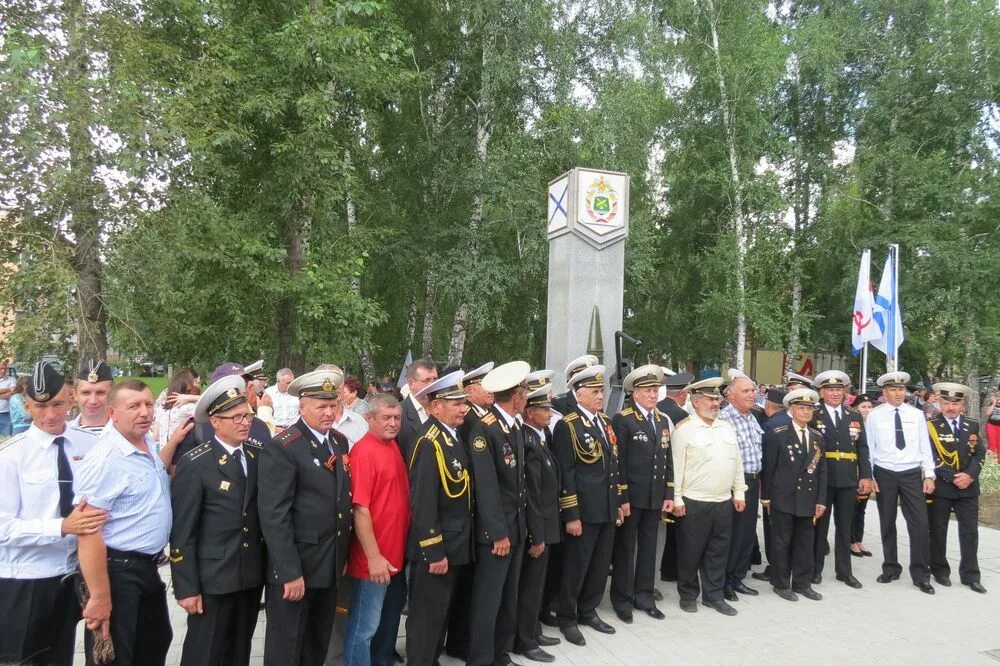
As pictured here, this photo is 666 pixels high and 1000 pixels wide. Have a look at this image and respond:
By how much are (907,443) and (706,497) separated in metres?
2.34

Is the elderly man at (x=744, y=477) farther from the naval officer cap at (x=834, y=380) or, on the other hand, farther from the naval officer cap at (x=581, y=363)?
the naval officer cap at (x=581, y=363)

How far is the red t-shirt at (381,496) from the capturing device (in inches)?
149

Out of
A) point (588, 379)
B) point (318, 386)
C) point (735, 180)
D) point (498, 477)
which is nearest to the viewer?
point (318, 386)

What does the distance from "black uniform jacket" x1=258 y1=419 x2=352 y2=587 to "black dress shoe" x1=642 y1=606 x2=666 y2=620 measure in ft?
9.34

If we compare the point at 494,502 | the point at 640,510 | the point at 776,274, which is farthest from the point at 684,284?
the point at 494,502

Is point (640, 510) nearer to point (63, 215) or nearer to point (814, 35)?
point (63, 215)

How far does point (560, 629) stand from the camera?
5.00 metres

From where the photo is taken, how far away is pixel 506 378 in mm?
4449

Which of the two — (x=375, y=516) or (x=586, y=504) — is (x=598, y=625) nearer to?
(x=586, y=504)

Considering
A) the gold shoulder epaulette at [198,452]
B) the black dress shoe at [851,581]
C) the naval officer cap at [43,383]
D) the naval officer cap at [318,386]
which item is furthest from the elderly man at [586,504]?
the naval officer cap at [43,383]

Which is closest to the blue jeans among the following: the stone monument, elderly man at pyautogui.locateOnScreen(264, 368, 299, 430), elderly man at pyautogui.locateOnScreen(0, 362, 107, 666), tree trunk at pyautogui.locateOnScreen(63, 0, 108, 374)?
elderly man at pyautogui.locateOnScreen(0, 362, 107, 666)

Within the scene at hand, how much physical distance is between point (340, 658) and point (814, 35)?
21647mm

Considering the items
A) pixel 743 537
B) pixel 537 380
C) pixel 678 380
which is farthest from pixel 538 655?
pixel 678 380

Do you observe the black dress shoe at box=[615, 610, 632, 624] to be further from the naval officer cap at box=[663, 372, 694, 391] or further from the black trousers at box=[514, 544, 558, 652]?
the naval officer cap at box=[663, 372, 694, 391]
